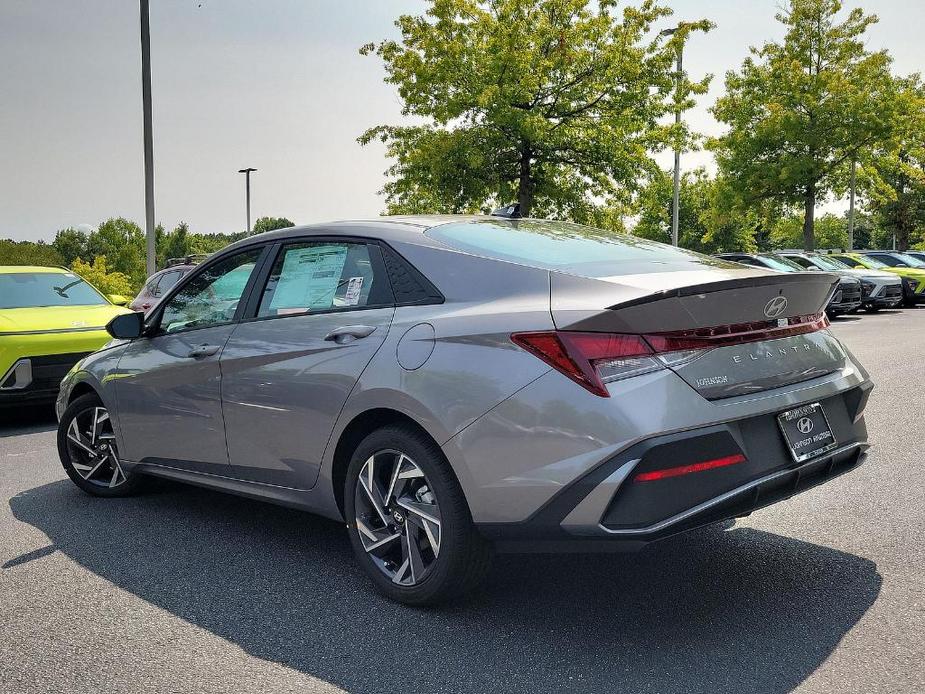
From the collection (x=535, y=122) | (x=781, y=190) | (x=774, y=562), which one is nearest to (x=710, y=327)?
(x=774, y=562)

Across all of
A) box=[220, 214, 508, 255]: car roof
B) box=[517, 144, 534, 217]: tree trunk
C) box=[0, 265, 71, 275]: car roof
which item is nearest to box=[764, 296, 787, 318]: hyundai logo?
box=[220, 214, 508, 255]: car roof

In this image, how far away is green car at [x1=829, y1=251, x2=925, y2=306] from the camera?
26.0 m

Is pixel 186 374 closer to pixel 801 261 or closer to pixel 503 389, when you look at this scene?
pixel 503 389

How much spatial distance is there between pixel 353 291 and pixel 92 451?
2.59 metres

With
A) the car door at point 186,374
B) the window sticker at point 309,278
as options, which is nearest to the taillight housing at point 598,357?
the window sticker at point 309,278

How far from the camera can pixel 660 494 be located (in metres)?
3.12

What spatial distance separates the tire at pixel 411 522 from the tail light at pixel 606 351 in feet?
2.10

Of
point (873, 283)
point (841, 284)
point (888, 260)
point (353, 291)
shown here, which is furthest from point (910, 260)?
point (353, 291)

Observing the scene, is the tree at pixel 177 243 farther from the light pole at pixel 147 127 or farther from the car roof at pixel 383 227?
the car roof at pixel 383 227

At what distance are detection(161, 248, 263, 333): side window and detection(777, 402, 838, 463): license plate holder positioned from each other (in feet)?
8.75

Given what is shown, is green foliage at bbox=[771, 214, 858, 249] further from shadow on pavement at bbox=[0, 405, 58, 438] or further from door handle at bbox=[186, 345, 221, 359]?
door handle at bbox=[186, 345, 221, 359]

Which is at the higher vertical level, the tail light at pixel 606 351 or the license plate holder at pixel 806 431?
the tail light at pixel 606 351

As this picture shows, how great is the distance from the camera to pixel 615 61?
83.4ft

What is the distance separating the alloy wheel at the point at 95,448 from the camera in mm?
5684
